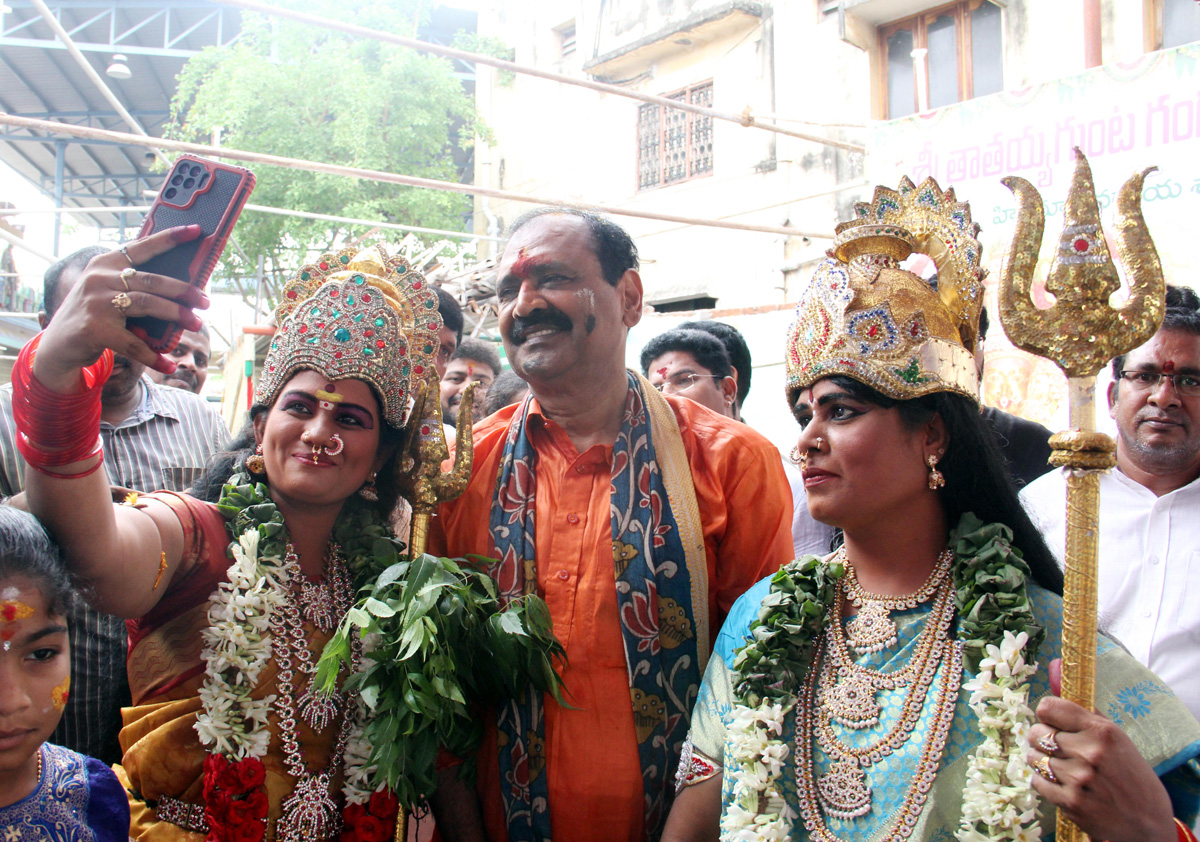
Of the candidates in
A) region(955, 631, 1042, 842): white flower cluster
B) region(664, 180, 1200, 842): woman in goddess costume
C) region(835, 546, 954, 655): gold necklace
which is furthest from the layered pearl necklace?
region(955, 631, 1042, 842): white flower cluster

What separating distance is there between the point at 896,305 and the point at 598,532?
1.03m

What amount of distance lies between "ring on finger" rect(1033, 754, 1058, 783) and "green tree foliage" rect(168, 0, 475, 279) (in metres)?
14.3

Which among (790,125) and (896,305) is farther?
(790,125)

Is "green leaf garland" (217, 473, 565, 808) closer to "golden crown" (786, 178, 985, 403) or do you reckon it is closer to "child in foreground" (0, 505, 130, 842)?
"child in foreground" (0, 505, 130, 842)

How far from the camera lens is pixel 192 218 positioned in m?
1.80

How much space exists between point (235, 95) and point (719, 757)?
15541mm

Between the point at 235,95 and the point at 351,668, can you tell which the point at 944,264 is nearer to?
the point at 351,668

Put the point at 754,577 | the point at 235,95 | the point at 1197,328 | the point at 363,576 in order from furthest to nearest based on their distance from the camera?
the point at 235,95 < the point at 1197,328 < the point at 754,577 < the point at 363,576

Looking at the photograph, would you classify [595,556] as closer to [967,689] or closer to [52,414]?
[967,689]

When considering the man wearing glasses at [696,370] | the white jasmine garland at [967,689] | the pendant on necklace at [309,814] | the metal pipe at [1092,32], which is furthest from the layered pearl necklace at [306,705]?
the metal pipe at [1092,32]

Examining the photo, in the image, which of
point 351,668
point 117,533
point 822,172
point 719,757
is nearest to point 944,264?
point 719,757

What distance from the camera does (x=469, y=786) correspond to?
2518mm

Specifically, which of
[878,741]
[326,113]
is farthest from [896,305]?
[326,113]

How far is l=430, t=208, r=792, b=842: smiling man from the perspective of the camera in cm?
246
